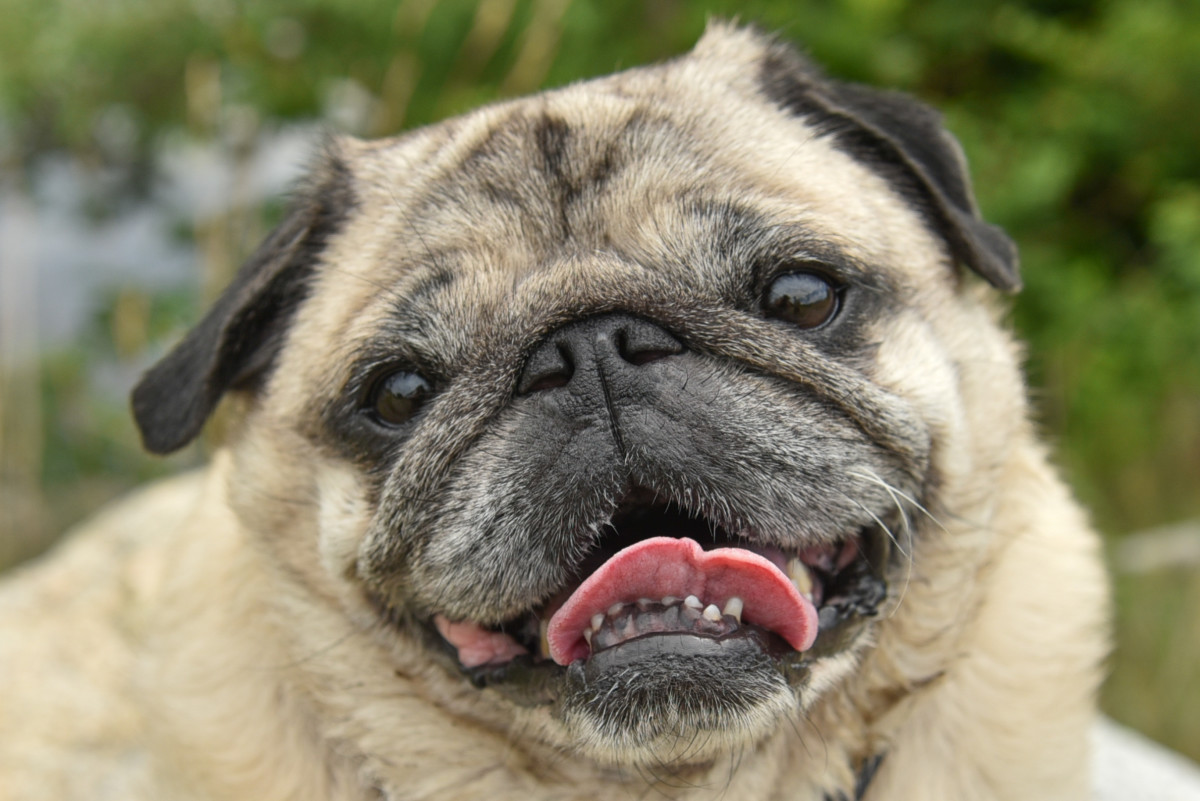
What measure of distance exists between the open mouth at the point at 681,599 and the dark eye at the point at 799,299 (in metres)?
0.48

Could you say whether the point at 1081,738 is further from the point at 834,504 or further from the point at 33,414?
the point at 33,414

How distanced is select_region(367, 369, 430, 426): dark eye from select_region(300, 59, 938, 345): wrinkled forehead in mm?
167

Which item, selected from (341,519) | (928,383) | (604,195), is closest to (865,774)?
(928,383)

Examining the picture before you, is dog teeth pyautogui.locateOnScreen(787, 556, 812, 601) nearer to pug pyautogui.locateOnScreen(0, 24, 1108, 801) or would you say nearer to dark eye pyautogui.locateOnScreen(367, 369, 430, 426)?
pug pyautogui.locateOnScreen(0, 24, 1108, 801)

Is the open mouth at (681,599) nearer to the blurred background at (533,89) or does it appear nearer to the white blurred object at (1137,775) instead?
the white blurred object at (1137,775)

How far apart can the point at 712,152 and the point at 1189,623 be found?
3.93 meters

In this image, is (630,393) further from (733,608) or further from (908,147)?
(908,147)

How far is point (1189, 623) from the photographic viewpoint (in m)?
4.88

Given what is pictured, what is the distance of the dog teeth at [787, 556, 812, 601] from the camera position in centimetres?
215

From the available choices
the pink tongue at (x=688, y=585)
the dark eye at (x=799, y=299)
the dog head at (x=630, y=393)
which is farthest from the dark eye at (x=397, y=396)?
the dark eye at (x=799, y=299)

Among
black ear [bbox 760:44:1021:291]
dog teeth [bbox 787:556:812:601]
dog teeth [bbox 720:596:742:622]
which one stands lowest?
dog teeth [bbox 787:556:812:601]

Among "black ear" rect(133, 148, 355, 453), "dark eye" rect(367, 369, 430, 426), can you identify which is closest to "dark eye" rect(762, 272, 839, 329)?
"dark eye" rect(367, 369, 430, 426)

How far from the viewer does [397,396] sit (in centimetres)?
230

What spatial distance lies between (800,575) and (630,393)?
0.57m
